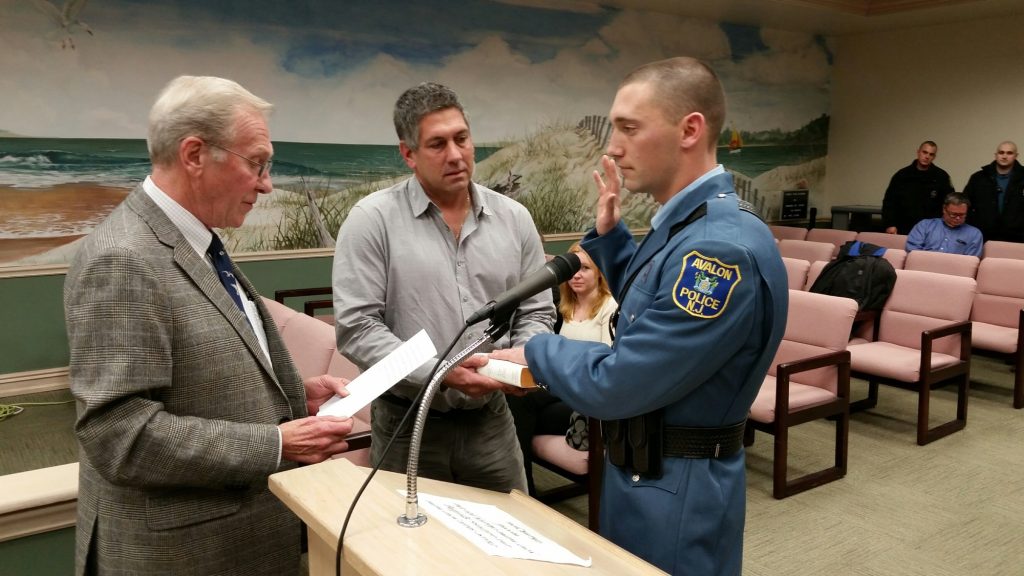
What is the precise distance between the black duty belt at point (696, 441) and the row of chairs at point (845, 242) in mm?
4665

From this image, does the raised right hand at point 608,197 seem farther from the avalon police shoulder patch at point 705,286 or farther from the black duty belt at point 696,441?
the black duty belt at point 696,441

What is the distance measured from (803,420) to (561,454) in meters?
1.31

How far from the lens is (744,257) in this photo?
1.25 m

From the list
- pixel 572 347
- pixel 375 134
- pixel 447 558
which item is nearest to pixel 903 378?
pixel 572 347

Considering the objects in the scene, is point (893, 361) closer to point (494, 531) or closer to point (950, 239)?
point (950, 239)

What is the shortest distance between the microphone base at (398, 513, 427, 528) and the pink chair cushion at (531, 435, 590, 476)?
1.87 m

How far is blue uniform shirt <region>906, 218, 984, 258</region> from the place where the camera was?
6449 millimetres

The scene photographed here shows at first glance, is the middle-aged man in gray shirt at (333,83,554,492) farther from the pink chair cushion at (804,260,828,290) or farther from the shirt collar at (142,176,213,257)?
the pink chair cushion at (804,260,828,290)

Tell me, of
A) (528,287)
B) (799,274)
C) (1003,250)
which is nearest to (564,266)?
(528,287)

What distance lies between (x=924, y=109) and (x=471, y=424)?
9.39 meters

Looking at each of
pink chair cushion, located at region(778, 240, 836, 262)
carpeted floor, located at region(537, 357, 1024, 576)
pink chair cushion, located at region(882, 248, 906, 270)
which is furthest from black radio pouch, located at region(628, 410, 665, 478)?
pink chair cushion, located at region(778, 240, 836, 262)

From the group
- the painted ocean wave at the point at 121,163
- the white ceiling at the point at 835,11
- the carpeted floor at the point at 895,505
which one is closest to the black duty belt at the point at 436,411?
the carpeted floor at the point at 895,505

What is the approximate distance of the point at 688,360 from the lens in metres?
1.24

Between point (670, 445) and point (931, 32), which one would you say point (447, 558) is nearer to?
point (670, 445)
